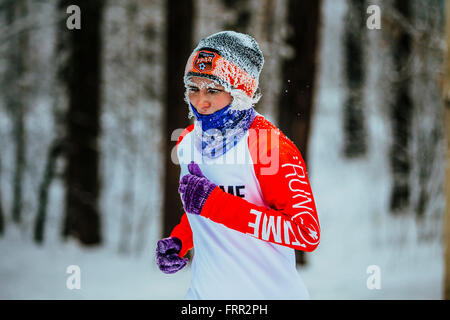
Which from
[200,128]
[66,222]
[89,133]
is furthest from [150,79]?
[200,128]

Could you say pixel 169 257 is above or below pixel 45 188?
above

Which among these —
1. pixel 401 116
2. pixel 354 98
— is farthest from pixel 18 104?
pixel 354 98

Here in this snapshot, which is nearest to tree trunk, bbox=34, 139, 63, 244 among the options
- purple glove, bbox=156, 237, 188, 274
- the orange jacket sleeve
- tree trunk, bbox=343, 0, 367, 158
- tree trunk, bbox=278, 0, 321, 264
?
tree trunk, bbox=278, 0, 321, 264

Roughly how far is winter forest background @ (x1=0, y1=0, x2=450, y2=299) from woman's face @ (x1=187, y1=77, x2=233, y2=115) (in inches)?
96.0

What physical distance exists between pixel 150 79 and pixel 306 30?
3002 millimetres

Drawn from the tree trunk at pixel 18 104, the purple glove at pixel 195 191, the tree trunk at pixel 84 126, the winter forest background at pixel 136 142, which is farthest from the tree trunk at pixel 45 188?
the purple glove at pixel 195 191

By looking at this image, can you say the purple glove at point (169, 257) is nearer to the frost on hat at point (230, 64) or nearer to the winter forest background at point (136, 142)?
the frost on hat at point (230, 64)

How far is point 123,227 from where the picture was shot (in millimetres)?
5945

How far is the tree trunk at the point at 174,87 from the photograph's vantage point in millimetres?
3513

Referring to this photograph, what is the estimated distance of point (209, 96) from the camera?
1782 mm

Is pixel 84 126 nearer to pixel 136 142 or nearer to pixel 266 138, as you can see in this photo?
pixel 136 142

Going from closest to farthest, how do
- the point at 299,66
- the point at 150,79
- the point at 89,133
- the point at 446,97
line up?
the point at 446,97 → the point at 299,66 → the point at 89,133 → the point at 150,79

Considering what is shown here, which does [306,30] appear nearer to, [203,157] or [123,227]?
[203,157]

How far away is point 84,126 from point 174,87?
2.34m
